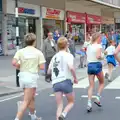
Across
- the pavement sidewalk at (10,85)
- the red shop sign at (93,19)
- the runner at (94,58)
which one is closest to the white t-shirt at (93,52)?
the runner at (94,58)

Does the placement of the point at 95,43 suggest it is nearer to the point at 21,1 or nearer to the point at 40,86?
the point at 40,86

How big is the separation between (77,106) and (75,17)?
29.0 meters

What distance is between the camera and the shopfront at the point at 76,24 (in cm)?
3591

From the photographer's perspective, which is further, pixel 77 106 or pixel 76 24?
pixel 76 24

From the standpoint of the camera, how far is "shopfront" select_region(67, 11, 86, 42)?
35906 millimetres

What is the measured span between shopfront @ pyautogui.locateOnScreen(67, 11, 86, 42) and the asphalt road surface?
2448 centimetres

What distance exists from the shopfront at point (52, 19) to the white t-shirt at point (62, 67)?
24.0 m

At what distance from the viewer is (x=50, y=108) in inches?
335

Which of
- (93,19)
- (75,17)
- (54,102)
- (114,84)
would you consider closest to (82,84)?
(114,84)

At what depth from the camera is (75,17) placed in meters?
37.1

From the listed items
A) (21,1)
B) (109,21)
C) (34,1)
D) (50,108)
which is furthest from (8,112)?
(109,21)

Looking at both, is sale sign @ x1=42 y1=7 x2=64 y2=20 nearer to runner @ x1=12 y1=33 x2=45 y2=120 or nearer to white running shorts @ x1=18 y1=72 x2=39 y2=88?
runner @ x1=12 y1=33 x2=45 y2=120

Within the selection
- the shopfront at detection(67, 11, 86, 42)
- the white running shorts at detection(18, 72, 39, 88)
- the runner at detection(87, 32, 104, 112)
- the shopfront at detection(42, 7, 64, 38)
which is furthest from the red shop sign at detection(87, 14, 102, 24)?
the white running shorts at detection(18, 72, 39, 88)

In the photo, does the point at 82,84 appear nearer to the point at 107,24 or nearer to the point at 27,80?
the point at 27,80
